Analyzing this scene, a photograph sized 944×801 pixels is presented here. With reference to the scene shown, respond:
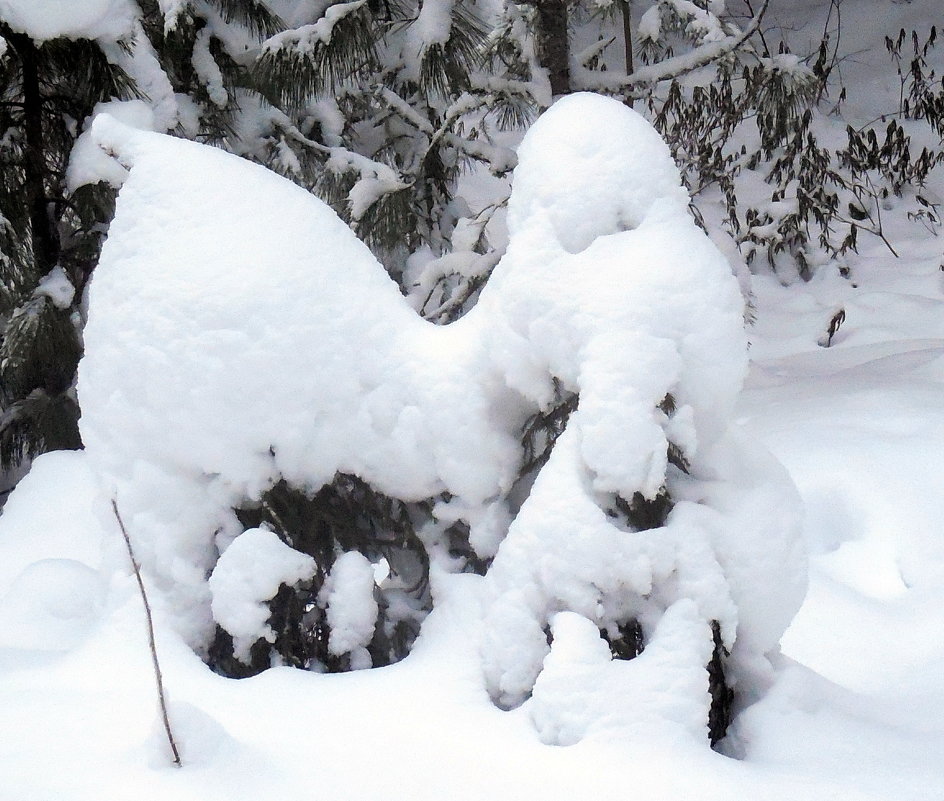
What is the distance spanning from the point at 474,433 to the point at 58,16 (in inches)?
128

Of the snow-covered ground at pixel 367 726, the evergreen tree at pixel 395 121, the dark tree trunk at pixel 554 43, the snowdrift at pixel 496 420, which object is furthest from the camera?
the dark tree trunk at pixel 554 43

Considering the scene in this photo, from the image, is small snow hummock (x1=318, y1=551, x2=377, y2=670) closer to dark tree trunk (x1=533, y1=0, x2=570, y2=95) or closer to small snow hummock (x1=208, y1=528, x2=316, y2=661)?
small snow hummock (x1=208, y1=528, x2=316, y2=661)

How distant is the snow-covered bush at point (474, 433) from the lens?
5.54ft

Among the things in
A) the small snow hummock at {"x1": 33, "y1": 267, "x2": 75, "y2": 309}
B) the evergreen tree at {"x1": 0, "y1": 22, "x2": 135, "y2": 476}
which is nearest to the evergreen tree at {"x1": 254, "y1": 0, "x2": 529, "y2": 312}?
the evergreen tree at {"x1": 0, "y1": 22, "x2": 135, "y2": 476}

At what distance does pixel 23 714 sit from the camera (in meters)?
1.68

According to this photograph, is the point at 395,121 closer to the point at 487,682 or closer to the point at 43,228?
the point at 43,228

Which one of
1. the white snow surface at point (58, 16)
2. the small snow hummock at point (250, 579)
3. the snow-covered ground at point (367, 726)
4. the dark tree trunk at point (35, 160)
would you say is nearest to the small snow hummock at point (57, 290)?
the dark tree trunk at point (35, 160)

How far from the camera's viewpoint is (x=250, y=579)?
191cm

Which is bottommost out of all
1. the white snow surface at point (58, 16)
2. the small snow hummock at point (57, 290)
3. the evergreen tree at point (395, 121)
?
the small snow hummock at point (57, 290)

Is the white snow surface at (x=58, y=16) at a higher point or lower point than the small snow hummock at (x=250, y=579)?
higher

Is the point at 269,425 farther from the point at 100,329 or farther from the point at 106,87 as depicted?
the point at 106,87

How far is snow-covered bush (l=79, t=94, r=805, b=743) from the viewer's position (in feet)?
5.54

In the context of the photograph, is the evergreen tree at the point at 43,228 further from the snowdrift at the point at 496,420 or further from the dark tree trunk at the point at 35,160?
the snowdrift at the point at 496,420

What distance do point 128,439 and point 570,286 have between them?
98cm
